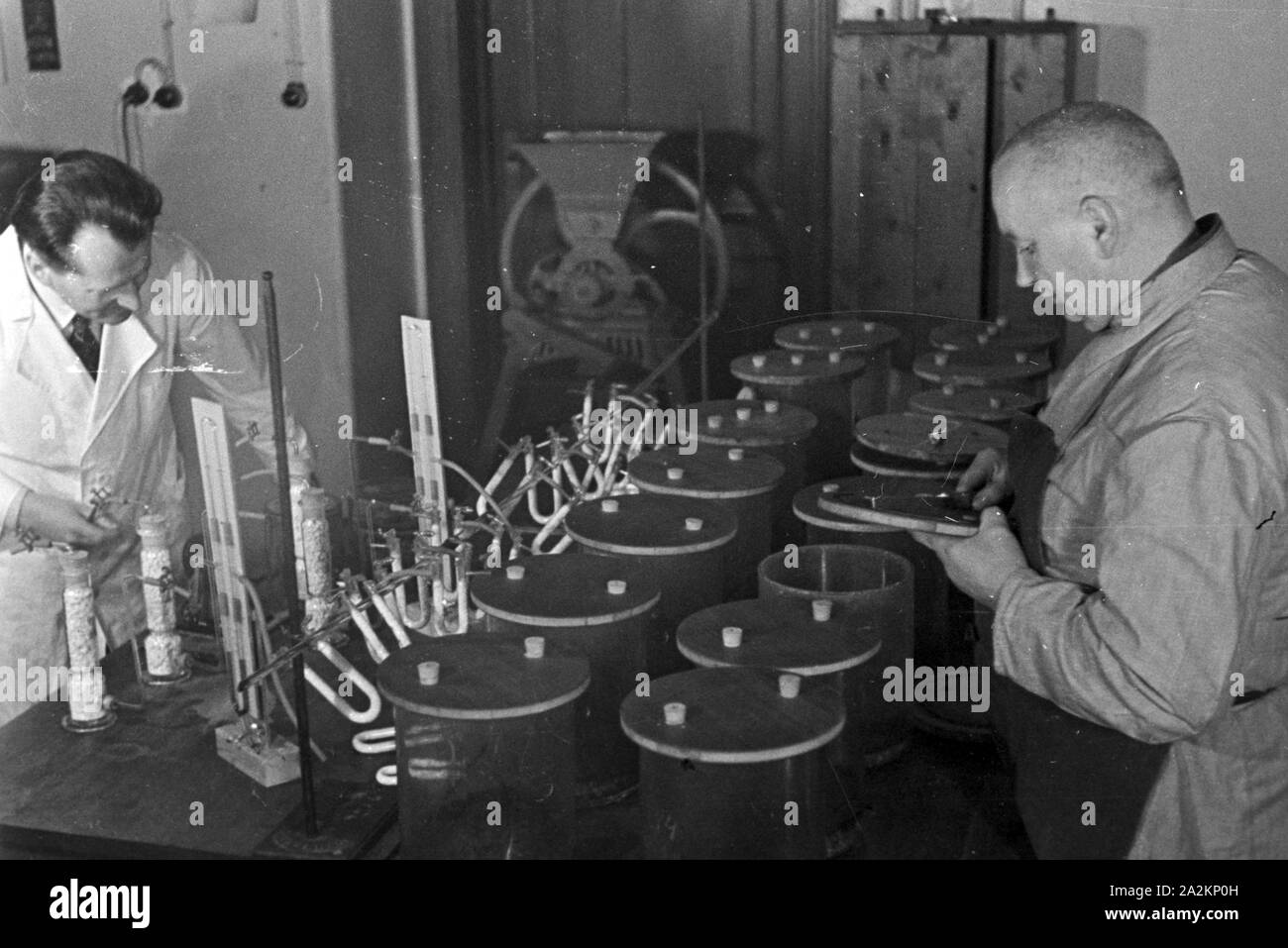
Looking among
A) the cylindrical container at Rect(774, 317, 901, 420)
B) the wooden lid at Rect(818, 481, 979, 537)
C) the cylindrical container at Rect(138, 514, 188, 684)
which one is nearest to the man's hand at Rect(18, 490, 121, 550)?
the cylindrical container at Rect(138, 514, 188, 684)

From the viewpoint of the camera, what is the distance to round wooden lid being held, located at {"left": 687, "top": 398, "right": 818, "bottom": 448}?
2.74 metres

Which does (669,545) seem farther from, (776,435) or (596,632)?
(776,435)

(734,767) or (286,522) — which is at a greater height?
(286,522)

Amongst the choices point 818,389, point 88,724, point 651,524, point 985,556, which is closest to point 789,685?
point 985,556

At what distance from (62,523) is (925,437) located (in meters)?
1.65

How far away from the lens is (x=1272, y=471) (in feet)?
4.81

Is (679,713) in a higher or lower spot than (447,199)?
lower

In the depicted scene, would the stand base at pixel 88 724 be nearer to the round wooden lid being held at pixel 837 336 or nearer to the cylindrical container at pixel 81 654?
the cylindrical container at pixel 81 654

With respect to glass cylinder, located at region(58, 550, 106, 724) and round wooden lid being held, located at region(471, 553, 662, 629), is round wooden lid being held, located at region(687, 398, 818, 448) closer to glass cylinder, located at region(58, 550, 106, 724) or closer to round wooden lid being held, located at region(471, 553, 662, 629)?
round wooden lid being held, located at region(471, 553, 662, 629)

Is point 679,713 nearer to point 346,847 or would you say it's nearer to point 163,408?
point 346,847

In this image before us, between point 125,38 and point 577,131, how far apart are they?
0.98m

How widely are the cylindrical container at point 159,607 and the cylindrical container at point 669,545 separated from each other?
26.6 inches

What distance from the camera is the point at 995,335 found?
3264 millimetres
